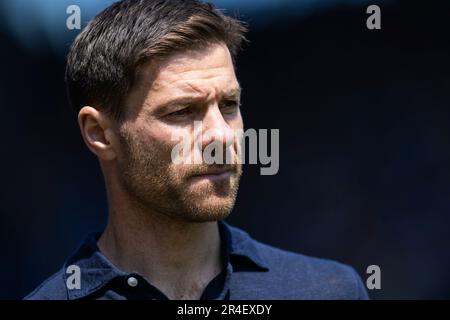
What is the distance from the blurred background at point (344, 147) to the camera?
3582 millimetres

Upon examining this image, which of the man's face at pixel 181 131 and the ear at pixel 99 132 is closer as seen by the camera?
the man's face at pixel 181 131

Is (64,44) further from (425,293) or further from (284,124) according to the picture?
(425,293)

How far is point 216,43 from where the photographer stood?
2.09 meters

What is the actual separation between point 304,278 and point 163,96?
670 millimetres

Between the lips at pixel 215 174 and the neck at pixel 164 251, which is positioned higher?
the lips at pixel 215 174

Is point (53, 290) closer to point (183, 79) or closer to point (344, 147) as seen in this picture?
point (183, 79)

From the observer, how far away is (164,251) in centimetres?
210

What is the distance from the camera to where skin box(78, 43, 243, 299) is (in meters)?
1.99

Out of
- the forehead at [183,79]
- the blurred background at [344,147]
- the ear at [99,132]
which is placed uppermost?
the forehead at [183,79]

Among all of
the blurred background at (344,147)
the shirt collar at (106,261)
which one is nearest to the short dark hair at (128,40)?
the shirt collar at (106,261)

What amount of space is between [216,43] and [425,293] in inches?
83.7

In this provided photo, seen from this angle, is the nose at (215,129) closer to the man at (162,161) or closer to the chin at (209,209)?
the man at (162,161)

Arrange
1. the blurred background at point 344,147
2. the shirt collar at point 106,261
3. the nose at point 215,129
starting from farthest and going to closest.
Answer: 1. the blurred background at point 344,147
2. the shirt collar at point 106,261
3. the nose at point 215,129

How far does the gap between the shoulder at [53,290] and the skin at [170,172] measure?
0.16 meters
